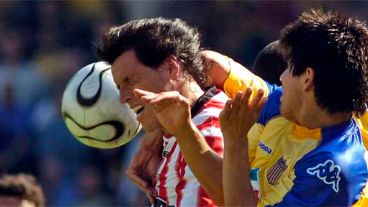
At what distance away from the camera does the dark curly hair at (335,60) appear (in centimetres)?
391

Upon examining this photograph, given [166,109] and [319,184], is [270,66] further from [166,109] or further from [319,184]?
[166,109]

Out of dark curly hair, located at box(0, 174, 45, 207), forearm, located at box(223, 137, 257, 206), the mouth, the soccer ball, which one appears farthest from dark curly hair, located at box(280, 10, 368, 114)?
dark curly hair, located at box(0, 174, 45, 207)

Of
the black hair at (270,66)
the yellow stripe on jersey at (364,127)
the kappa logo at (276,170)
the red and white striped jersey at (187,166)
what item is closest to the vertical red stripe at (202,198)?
the red and white striped jersey at (187,166)

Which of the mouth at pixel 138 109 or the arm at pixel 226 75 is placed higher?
the arm at pixel 226 75

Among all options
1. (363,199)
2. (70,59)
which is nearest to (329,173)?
(363,199)

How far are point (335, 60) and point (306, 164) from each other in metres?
0.36

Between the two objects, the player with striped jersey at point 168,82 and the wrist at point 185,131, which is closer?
the wrist at point 185,131

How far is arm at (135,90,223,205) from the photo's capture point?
3.71 meters

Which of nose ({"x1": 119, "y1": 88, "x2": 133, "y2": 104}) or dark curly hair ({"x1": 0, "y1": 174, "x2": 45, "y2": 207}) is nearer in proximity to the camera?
nose ({"x1": 119, "y1": 88, "x2": 133, "y2": 104})

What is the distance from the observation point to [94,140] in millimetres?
4992

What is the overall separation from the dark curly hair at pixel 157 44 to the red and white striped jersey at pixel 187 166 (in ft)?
0.48

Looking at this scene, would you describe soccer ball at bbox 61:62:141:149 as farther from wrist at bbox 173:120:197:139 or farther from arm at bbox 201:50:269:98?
wrist at bbox 173:120:197:139

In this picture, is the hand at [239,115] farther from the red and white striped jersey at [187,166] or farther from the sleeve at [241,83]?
the sleeve at [241,83]

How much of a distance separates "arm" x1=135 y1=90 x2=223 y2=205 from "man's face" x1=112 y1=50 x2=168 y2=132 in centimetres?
46
